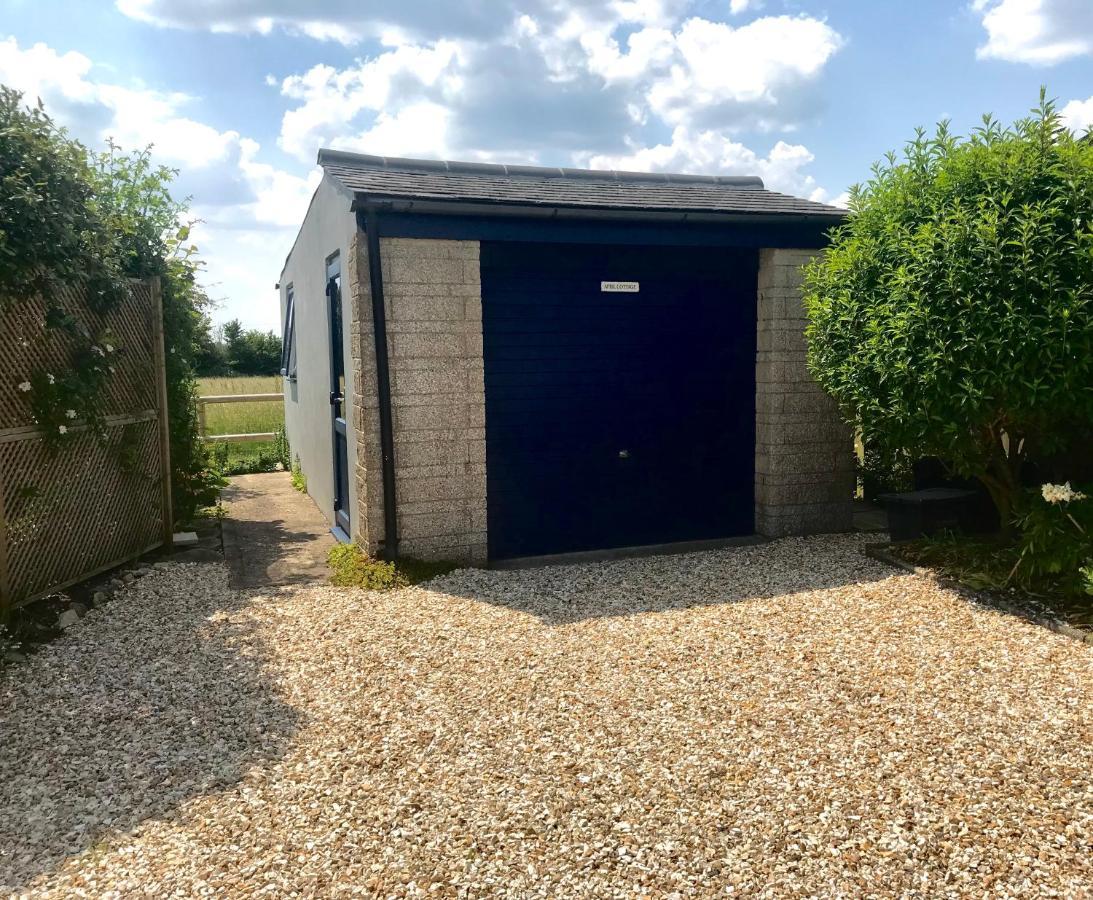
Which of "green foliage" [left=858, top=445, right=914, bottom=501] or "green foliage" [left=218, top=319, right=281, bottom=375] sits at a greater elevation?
"green foliage" [left=218, top=319, right=281, bottom=375]

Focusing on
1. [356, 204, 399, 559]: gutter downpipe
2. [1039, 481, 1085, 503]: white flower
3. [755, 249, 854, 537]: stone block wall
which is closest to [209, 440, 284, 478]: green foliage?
[356, 204, 399, 559]: gutter downpipe

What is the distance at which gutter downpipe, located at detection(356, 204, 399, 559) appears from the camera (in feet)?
20.6

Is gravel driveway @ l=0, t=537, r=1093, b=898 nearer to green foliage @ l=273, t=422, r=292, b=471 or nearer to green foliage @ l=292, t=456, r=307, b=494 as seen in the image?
green foliage @ l=292, t=456, r=307, b=494

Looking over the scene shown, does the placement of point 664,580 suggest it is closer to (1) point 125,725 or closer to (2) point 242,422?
(1) point 125,725

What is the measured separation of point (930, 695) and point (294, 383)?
34.8 ft

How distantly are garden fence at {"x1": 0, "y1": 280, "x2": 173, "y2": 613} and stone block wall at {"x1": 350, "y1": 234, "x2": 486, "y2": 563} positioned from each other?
1884 millimetres

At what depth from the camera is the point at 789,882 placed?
108 inches

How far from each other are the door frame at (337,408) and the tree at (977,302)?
4.49 m

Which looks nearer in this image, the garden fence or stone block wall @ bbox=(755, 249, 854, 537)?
the garden fence

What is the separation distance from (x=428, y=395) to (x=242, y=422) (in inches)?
521

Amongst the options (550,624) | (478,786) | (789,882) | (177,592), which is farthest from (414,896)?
(177,592)

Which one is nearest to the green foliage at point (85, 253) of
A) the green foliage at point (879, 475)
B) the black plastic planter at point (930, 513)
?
the black plastic planter at point (930, 513)

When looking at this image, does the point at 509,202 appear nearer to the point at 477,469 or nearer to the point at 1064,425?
the point at 477,469

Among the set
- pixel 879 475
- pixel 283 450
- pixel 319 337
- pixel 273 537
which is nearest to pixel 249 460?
pixel 283 450
